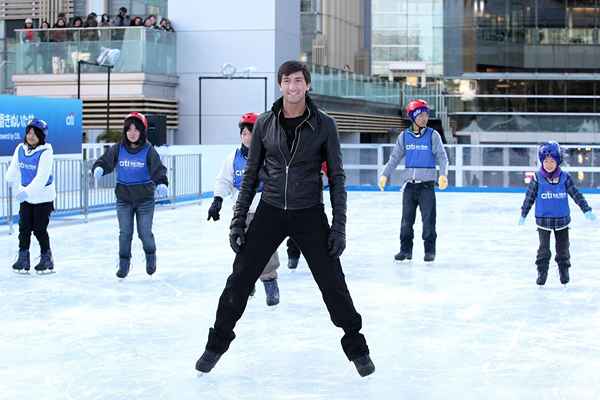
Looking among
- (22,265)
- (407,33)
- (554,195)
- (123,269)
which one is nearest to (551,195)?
(554,195)

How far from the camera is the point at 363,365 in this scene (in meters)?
5.73

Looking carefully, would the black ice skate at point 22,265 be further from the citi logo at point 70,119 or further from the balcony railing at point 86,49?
the balcony railing at point 86,49

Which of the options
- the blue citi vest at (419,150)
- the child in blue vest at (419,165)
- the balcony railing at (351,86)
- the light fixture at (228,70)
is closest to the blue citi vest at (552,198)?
the child in blue vest at (419,165)

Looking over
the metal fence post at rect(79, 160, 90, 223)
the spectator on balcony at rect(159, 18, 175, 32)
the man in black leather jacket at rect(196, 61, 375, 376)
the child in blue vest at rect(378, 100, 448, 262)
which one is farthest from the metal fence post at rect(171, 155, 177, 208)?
the man in black leather jacket at rect(196, 61, 375, 376)

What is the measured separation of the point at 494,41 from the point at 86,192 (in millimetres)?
35818

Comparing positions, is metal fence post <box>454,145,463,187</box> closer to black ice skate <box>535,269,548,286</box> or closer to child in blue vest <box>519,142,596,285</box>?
black ice skate <box>535,269,548,286</box>

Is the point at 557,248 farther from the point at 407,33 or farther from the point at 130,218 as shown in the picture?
the point at 407,33

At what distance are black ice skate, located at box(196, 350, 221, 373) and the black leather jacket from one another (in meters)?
0.70

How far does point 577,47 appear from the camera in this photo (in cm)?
5150

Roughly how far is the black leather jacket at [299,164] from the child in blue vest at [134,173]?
160 inches

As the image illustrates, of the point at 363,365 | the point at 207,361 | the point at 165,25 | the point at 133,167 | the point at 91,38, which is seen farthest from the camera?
the point at 165,25

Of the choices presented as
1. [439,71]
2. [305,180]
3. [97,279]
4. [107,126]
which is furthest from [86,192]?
[439,71]

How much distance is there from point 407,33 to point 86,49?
26.0 meters

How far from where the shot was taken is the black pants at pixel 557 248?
9.55 m
